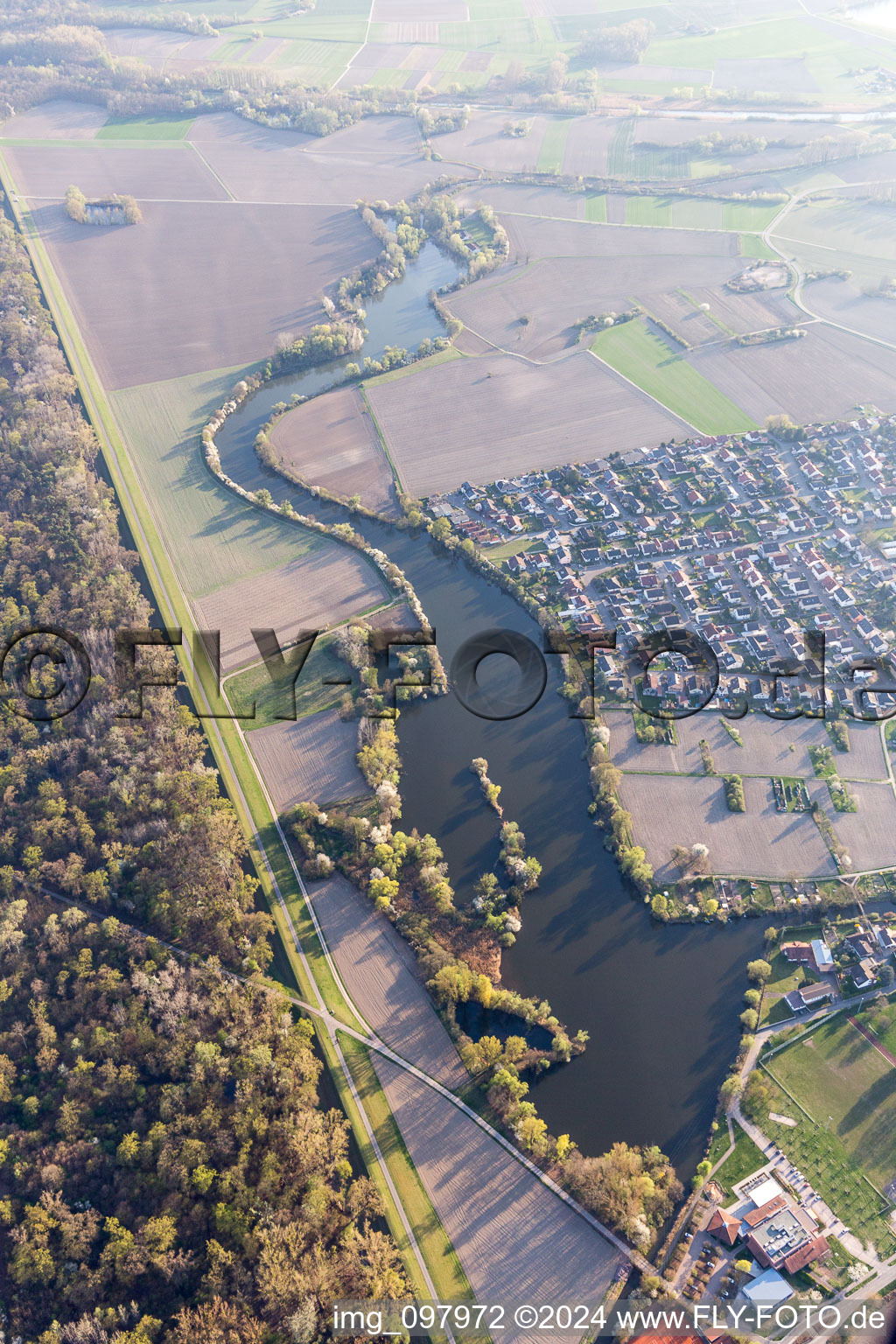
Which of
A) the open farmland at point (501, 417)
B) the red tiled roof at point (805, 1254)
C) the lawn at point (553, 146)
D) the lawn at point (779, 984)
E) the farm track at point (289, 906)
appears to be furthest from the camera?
the lawn at point (553, 146)

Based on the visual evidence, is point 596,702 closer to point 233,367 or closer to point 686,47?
point 233,367

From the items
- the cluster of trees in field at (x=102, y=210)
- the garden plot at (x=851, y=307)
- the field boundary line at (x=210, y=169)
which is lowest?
the garden plot at (x=851, y=307)

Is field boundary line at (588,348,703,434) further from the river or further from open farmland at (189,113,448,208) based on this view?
open farmland at (189,113,448,208)

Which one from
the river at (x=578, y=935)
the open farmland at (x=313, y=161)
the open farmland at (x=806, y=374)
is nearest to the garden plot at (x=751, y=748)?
the river at (x=578, y=935)

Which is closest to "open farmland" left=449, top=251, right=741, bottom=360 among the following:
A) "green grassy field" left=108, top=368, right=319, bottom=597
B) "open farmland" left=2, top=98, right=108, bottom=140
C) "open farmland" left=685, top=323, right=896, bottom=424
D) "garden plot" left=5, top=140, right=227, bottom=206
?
"open farmland" left=685, top=323, right=896, bottom=424

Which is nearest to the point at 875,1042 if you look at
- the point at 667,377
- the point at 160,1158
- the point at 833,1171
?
the point at 833,1171

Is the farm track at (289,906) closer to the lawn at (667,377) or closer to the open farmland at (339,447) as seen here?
the open farmland at (339,447)
